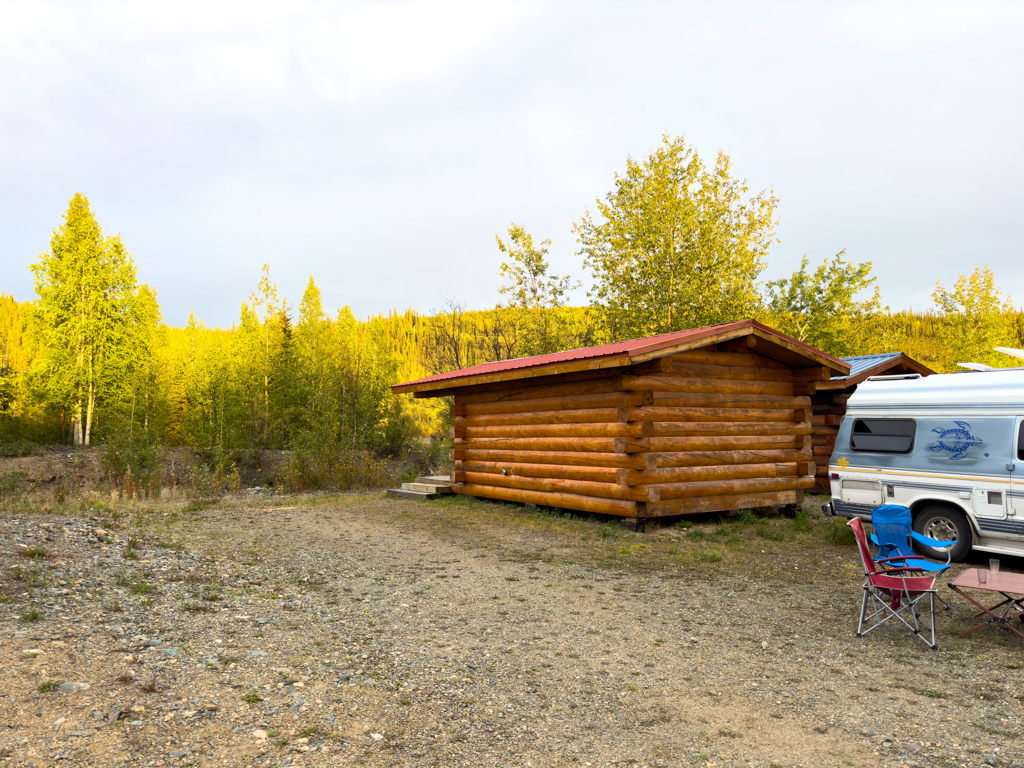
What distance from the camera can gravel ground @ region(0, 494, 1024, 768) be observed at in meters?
3.57

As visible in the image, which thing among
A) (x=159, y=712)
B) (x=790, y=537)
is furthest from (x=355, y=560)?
(x=790, y=537)

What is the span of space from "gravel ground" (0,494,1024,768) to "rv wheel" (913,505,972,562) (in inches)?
70.7

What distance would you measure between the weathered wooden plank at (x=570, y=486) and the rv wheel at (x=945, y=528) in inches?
154

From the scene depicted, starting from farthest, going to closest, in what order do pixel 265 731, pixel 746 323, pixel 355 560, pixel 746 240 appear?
pixel 746 240 → pixel 746 323 → pixel 355 560 → pixel 265 731

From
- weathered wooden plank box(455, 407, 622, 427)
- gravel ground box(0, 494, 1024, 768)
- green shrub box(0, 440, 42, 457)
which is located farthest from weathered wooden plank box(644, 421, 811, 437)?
green shrub box(0, 440, 42, 457)

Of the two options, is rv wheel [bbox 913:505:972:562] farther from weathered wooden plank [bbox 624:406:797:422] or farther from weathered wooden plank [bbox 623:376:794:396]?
weathered wooden plank [bbox 623:376:794:396]

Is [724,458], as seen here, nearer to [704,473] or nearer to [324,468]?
[704,473]

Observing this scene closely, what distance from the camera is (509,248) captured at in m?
28.9

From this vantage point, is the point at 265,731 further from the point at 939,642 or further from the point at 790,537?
the point at 790,537

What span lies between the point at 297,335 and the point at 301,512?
22548 millimetres

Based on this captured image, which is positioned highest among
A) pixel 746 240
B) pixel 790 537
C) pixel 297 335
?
pixel 746 240

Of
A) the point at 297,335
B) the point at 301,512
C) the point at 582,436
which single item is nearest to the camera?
the point at 582,436

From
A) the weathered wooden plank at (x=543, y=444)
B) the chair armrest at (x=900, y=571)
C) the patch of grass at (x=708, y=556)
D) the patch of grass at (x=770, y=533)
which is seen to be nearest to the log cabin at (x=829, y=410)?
the patch of grass at (x=770, y=533)

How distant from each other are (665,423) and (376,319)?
26.5 m
